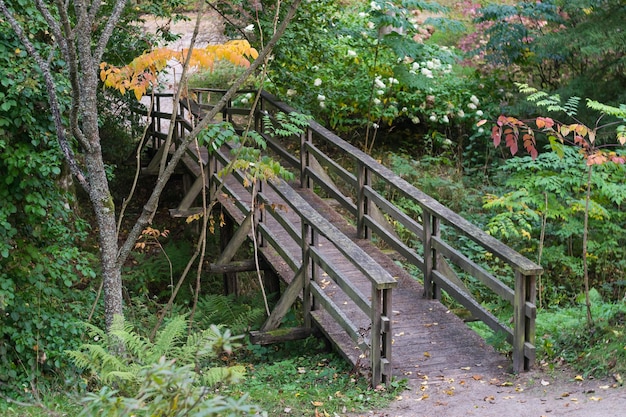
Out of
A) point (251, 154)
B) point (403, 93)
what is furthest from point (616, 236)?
point (251, 154)

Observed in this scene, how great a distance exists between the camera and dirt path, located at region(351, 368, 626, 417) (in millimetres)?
5012

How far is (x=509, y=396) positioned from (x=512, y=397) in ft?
0.08

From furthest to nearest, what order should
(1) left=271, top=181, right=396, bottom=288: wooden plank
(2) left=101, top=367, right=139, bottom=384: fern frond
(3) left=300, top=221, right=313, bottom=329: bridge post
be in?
(3) left=300, top=221, right=313, bottom=329: bridge post, (1) left=271, top=181, right=396, bottom=288: wooden plank, (2) left=101, top=367, right=139, bottom=384: fern frond

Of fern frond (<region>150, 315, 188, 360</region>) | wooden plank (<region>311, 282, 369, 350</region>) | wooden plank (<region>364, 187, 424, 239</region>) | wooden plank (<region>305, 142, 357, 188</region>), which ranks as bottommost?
wooden plank (<region>311, 282, 369, 350</region>)

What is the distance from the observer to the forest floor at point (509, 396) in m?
5.02

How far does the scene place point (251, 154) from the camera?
7.07 meters

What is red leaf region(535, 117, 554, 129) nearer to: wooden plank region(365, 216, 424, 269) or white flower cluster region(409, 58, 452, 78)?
wooden plank region(365, 216, 424, 269)

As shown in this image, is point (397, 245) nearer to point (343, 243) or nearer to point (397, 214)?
point (397, 214)

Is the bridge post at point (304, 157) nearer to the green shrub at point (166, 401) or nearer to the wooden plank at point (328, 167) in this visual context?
the wooden plank at point (328, 167)

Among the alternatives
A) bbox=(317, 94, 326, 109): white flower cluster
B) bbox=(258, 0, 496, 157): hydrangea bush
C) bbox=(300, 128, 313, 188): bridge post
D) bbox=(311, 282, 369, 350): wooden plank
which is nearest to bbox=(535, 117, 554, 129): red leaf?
bbox=(311, 282, 369, 350): wooden plank

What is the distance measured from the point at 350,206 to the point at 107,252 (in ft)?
12.7

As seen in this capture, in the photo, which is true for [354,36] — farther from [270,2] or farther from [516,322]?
[516,322]

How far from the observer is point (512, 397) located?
5367mm

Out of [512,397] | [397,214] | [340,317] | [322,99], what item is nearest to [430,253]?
[397,214]
